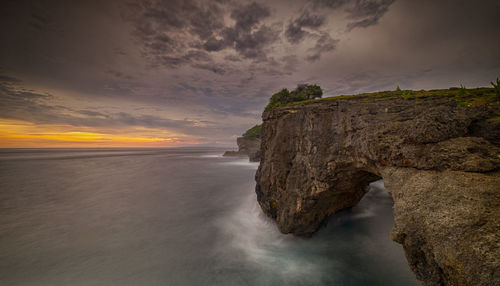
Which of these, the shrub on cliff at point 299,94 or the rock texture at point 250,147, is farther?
the rock texture at point 250,147

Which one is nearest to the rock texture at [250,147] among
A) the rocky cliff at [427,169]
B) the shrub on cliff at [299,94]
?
the shrub on cliff at [299,94]

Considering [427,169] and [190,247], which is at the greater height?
[427,169]

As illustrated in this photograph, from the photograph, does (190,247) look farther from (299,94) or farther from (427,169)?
(299,94)

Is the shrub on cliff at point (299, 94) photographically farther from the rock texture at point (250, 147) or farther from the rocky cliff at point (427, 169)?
the rock texture at point (250, 147)

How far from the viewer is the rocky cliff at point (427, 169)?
298 cm

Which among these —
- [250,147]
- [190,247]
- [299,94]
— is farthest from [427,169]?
[250,147]

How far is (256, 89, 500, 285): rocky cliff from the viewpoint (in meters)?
2.98

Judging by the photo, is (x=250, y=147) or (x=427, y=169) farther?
(x=250, y=147)

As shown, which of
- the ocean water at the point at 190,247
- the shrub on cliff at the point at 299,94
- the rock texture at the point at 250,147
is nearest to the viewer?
the ocean water at the point at 190,247

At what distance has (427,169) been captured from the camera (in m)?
4.26

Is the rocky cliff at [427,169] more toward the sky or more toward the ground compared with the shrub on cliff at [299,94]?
more toward the ground

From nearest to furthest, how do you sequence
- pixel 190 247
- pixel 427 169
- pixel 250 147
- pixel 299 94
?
pixel 427 169
pixel 190 247
pixel 299 94
pixel 250 147

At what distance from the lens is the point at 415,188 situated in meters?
4.18

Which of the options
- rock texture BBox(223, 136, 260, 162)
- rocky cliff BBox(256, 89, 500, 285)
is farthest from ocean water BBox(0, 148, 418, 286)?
rock texture BBox(223, 136, 260, 162)
